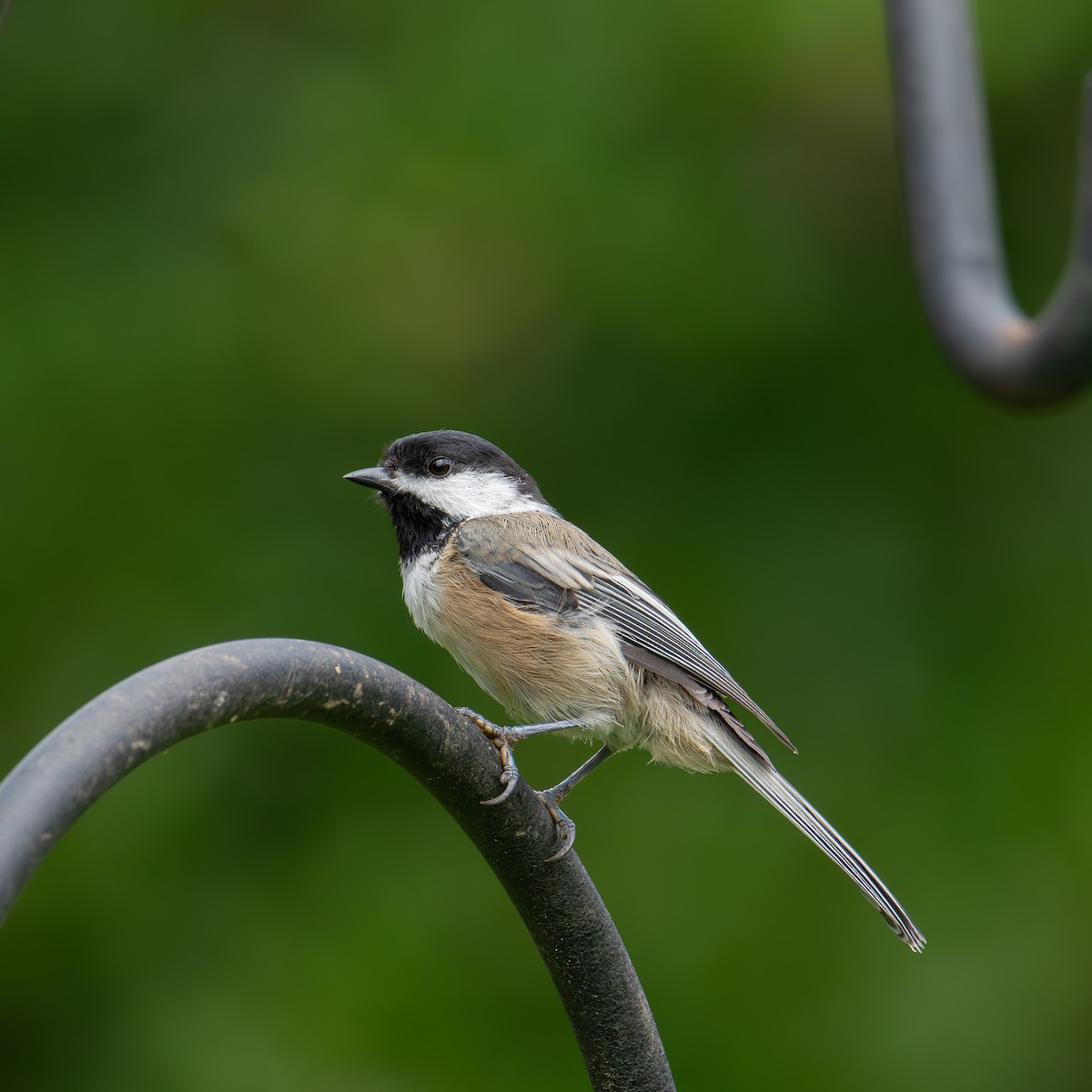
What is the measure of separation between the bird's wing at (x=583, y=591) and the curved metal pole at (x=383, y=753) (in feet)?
2.25

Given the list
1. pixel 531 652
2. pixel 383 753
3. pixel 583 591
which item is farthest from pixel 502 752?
pixel 583 591

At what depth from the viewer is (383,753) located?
1.41 m

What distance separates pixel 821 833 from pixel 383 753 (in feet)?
3.05

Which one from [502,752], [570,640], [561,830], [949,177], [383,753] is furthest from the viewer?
[570,640]

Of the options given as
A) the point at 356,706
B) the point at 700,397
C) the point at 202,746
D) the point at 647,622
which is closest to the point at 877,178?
the point at 700,397

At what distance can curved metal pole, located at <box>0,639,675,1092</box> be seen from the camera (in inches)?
38.1

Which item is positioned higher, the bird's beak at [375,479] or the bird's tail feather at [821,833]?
the bird's beak at [375,479]

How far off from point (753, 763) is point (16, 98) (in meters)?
2.10

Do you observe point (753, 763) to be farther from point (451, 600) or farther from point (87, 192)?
point (87, 192)

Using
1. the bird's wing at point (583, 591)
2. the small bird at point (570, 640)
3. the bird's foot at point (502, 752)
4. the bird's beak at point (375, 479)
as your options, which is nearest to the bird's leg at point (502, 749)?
the bird's foot at point (502, 752)

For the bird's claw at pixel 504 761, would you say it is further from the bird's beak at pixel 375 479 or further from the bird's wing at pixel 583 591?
the bird's beak at pixel 375 479

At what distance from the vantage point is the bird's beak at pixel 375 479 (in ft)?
7.73

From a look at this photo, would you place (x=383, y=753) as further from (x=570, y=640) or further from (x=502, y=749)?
(x=570, y=640)

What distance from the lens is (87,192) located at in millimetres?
2951
